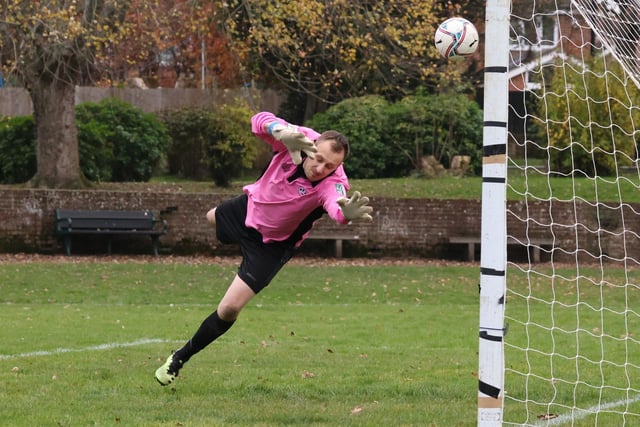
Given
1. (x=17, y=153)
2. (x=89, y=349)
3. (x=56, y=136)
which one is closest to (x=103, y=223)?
(x=56, y=136)

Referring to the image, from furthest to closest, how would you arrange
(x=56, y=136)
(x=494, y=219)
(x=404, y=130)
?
1. (x=404, y=130)
2. (x=56, y=136)
3. (x=494, y=219)

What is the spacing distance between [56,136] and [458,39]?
1841 cm

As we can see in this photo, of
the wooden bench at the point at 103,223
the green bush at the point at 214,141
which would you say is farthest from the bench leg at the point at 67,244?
the green bush at the point at 214,141

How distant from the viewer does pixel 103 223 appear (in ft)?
68.5

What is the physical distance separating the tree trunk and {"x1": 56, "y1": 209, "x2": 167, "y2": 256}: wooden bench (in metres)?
2.61

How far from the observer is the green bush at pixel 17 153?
85.8ft

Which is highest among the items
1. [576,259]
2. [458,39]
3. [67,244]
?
[458,39]

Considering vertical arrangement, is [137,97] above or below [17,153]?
above

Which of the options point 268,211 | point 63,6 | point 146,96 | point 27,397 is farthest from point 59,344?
point 146,96

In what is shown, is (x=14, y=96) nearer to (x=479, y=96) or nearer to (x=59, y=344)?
(x=479, y=96)

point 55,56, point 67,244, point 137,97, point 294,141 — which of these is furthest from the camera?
point 137,97

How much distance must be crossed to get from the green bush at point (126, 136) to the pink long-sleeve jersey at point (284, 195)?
826 inches

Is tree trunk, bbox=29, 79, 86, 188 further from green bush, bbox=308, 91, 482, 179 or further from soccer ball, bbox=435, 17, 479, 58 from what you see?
soccer ball, bbox=435, 17, 479, 58

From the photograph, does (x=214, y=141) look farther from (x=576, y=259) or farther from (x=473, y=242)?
(x=576, y=259)
